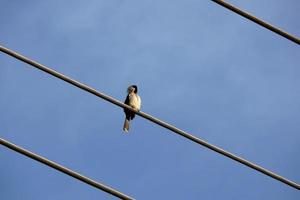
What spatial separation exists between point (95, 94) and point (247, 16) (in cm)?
138

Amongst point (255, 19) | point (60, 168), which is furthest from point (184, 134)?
point (60, 168)

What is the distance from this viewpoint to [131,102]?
15734 millimetres

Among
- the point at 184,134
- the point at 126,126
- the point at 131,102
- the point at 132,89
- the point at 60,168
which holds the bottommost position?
the point at 60,168

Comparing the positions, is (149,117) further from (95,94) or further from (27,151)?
(27,151)

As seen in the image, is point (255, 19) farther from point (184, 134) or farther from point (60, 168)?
point (60, 168)

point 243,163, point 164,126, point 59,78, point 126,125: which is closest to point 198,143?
point 243,163

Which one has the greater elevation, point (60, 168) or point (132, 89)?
point (132, 89)

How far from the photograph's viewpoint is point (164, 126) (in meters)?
6.07

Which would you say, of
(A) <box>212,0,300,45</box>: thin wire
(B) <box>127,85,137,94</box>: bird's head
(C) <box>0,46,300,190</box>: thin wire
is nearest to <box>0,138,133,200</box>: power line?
(C) <box>0,46,300,190</box>: thin wire

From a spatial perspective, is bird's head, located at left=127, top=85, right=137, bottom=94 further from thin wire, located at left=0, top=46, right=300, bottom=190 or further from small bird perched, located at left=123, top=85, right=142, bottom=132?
thin wire, located at left=0, top=46, right=300, bottom=190

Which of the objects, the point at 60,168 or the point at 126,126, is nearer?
the point at 60,168

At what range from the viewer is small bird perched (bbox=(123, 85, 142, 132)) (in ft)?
51.4

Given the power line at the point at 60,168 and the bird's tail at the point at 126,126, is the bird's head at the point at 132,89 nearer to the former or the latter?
the bird's tail at the point at 126,126

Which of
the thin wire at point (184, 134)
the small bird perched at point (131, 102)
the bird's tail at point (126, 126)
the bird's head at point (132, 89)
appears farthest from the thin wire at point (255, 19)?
the bird's tail at point (126, 126)
